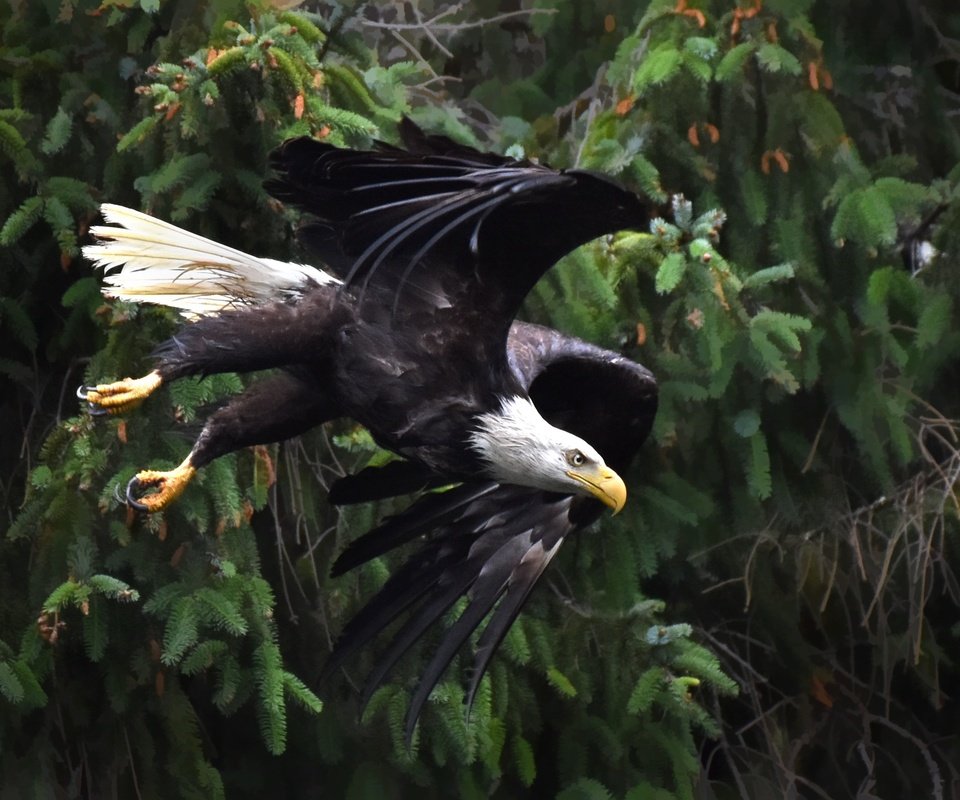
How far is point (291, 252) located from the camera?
444 centimetres

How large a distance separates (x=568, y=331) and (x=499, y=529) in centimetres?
76

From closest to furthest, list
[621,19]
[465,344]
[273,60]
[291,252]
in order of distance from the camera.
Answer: [465,344] < [273,60] < [291,252] < [621,19]

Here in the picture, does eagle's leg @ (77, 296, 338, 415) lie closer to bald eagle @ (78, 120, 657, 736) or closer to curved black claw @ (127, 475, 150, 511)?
bald eagle @ (78, 120, 657, 736)

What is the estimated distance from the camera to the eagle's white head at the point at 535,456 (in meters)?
3.35

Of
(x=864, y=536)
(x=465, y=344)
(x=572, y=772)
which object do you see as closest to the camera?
(x=465, y=344)

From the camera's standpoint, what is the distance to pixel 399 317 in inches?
134

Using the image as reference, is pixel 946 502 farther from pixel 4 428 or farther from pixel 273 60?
pixel 4 428

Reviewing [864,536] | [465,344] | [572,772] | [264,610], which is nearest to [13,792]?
[264,610]

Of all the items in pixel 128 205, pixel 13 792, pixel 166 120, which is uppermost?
pixel 166 120

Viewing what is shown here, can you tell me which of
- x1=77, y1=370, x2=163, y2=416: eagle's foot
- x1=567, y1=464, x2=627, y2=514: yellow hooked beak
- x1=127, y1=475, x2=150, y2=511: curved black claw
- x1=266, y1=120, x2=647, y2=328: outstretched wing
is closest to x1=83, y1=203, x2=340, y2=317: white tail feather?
x1=266, y1=120, x2=647, y2=328: outstretched wing

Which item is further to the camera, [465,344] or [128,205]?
[128,205]

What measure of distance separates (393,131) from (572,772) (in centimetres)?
177

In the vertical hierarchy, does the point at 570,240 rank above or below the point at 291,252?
above

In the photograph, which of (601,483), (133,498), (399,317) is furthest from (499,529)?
(133,498)
